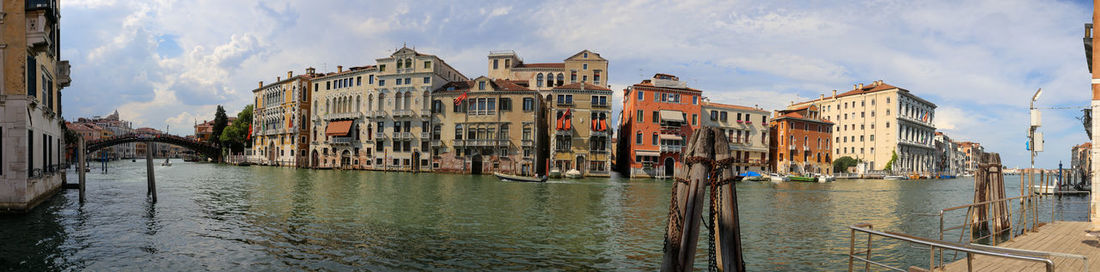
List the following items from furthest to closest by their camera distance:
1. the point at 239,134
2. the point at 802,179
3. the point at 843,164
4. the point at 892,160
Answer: the point at 239,134
the point at 892,160
the point at 843,164
the point at 802,179

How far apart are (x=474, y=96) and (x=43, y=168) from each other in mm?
35128

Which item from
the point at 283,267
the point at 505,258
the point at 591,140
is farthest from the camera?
the point at 591,140

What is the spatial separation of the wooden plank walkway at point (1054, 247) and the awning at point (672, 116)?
3757 cm

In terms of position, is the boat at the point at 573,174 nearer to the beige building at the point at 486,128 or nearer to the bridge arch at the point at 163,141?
the beige building at the point at 486,128

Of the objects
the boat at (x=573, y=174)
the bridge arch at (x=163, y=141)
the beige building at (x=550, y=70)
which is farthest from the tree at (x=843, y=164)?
the bridge arch at (x=163, y=141)

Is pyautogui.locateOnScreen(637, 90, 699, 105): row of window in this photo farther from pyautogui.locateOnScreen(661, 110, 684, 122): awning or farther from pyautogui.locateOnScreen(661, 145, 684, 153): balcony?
pyautogui.locateOnScreen(661, 145, 684, 153): balcony

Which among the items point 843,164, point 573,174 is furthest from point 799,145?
point 573,174

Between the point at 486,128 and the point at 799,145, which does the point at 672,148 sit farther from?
the point at 799,145

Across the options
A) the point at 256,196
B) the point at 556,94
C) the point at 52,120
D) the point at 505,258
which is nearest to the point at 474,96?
the point at 556,94

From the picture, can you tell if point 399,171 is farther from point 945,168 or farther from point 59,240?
point 945,168

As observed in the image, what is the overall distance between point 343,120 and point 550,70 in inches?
956

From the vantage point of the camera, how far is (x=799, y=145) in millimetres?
59344

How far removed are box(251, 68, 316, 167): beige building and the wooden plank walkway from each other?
212ft

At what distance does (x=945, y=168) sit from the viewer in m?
100
